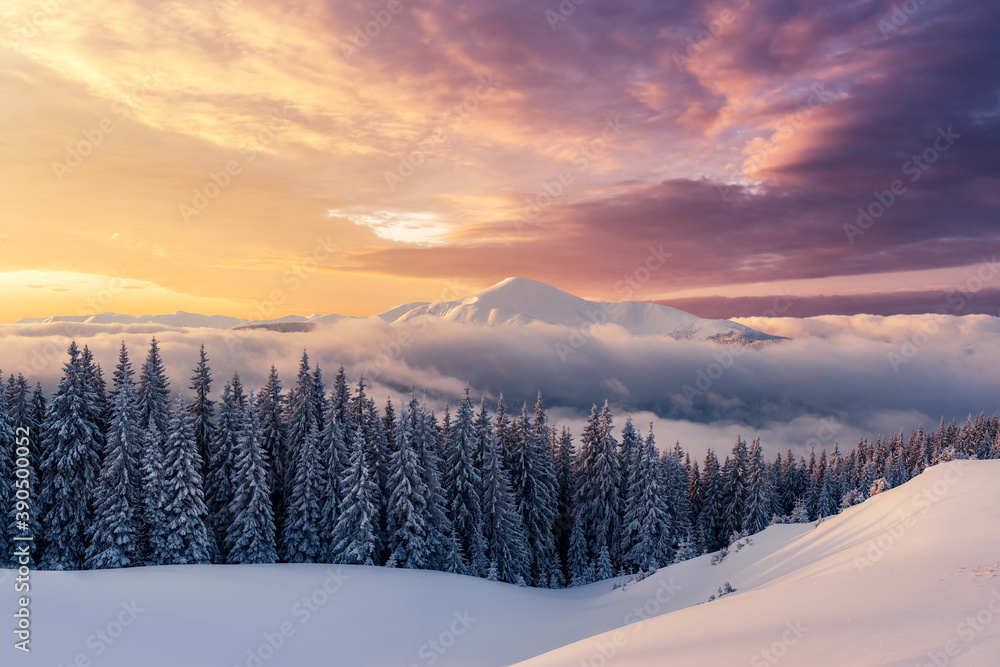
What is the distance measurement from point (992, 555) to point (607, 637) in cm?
905

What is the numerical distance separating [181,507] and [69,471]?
795 centimetres

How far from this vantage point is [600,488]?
50.6m

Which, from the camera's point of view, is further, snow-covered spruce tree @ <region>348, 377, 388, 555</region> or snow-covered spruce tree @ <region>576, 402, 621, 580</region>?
snow-covered spruce tree @ <region>576, 402, 621, 580</region>

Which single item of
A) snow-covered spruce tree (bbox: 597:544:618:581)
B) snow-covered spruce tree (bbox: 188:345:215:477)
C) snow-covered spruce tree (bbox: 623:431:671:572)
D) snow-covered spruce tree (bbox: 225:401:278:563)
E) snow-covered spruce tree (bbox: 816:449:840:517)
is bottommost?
snow-covered spruce tree (bbox: 816:449:840:517)

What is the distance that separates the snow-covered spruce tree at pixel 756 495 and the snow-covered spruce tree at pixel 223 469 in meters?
55.8

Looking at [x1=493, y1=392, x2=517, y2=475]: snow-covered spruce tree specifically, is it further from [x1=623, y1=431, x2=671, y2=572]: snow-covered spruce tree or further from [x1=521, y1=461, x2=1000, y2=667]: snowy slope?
[x1=521, y1=461, x2=1000, y2=667]: snowy slope

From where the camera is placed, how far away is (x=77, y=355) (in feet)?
113

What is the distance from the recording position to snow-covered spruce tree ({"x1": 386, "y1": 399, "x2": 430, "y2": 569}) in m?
36.8

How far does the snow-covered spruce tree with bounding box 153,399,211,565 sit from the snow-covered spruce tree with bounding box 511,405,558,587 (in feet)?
83.0

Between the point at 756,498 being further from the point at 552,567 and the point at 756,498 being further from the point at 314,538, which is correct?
the point at 314,538

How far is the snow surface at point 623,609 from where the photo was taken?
8.70m

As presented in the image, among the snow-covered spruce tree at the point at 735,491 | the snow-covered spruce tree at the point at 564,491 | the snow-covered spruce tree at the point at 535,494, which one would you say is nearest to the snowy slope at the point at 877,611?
the snow-covered spruce tree at the point at 535,494

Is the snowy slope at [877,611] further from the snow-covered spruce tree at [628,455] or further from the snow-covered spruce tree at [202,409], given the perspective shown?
the snow-covered spruce tree at [202,409]

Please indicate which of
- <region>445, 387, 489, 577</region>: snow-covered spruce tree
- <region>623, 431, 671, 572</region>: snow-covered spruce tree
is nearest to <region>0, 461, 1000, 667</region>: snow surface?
<region>445, 387, 489, 577</region>: snow-covered spruce tree
